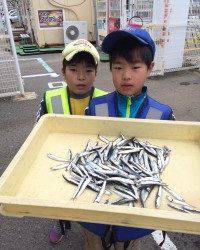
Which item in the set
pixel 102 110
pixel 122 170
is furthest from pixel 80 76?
pixel 122 170

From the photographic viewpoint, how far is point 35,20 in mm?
14977

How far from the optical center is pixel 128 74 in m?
2.31

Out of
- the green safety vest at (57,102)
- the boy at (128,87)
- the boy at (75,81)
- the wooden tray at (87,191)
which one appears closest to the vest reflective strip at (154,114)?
the boy at (128,87)

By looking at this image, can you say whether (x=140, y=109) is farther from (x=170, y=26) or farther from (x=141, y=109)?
(x=170, y=26)

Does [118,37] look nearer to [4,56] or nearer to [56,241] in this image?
[56,241]

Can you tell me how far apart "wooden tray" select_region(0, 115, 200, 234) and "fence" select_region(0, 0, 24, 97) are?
627 centimetres

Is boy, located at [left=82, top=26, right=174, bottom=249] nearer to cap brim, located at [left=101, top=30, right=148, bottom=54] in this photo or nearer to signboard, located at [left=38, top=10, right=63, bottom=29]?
cap brim, located at [left=101, top=30, right=148, bottom=54]

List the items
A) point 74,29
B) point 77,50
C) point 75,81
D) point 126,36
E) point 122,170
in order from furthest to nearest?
point 74,29, point 75,81, point 77,50, point 126,36, point 122,170

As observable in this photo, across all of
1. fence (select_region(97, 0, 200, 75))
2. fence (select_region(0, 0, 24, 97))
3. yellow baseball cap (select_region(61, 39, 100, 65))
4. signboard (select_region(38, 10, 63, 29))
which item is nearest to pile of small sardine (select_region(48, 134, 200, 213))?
yellow baseball cap (select_region(61, 39, 100, 65))

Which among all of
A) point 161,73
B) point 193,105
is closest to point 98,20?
point 161,73

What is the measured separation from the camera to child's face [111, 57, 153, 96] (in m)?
2.31

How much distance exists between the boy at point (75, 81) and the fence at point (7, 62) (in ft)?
17.6

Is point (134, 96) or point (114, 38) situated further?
point (134, 96)

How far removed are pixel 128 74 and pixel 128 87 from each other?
137mm
